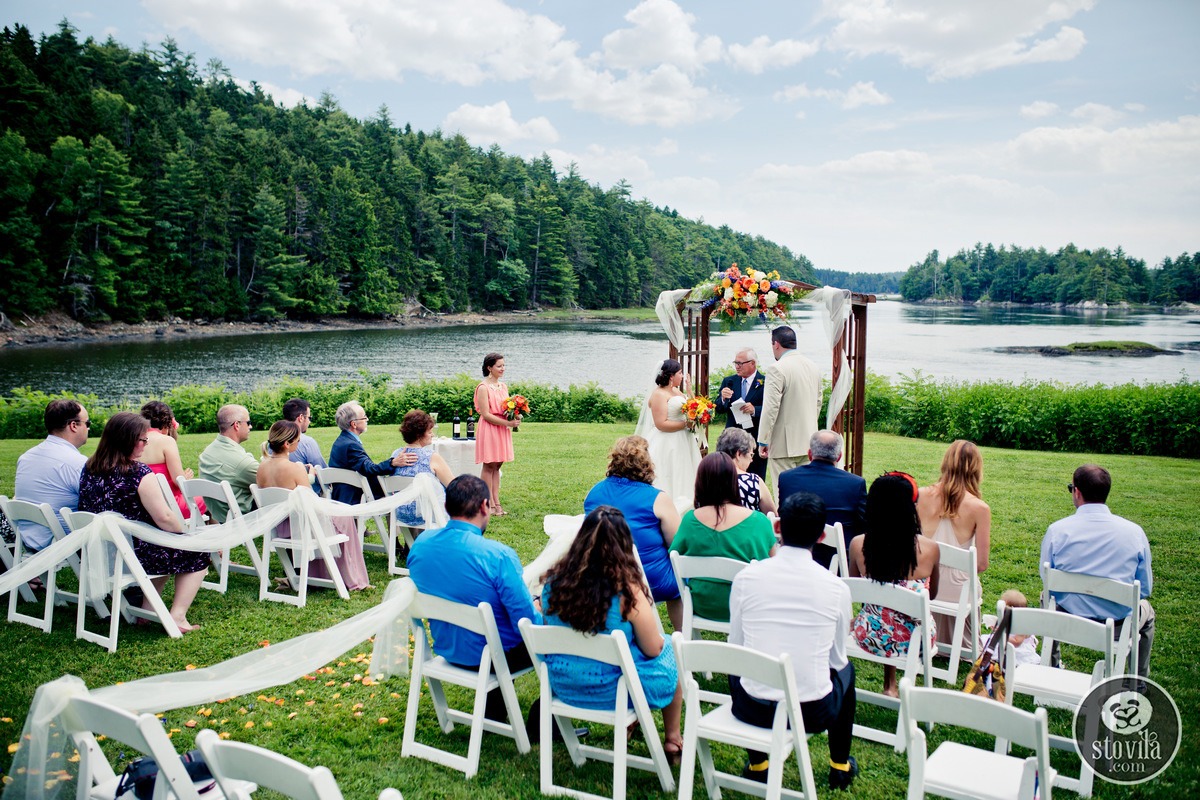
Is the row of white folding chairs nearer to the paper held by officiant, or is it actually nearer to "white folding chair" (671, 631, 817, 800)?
"white folding chair" (671, 631, 817, 800)

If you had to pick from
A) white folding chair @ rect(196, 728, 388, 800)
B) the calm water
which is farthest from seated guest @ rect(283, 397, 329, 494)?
the calm water

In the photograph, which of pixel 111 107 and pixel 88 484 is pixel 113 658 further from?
pixel 111 107

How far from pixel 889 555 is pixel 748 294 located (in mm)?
5041

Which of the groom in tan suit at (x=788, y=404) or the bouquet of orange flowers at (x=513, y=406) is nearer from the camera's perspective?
the groom in tan suit at (x=788, y=404)

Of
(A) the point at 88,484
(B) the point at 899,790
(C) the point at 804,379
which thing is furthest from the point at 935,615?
(A) the point at 88,484

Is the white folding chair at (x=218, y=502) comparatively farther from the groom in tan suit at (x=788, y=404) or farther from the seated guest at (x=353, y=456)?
the groom in tan suit at (x=788, y=404)

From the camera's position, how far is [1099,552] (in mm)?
4441

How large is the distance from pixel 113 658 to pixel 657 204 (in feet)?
541

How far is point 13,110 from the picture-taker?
60000 mm

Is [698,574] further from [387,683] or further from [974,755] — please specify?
[387,683]

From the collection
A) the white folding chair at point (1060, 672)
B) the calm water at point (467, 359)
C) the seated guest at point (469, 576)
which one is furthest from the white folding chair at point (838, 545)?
the calm water at point (467, 359)

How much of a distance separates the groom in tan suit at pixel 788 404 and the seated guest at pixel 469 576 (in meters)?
4.61

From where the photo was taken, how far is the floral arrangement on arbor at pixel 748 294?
29.2ft

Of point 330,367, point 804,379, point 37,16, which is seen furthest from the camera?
point 37,16
